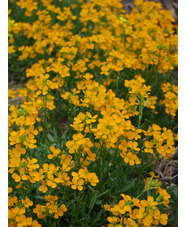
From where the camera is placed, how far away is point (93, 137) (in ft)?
8.76

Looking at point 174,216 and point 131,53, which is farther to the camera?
point 131,53

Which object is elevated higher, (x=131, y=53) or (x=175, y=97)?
(x=131, y=53)

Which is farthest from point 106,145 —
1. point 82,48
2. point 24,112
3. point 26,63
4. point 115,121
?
point 26,63

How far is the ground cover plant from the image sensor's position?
1920mm

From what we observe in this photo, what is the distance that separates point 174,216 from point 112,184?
2.18 ft

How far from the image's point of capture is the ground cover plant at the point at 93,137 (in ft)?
6.30

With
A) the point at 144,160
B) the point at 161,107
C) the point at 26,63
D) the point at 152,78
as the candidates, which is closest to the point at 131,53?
the point at 152,78

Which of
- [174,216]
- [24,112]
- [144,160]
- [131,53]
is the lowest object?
[174,216]

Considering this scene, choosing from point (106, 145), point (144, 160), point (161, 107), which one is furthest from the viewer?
point (161, 107)

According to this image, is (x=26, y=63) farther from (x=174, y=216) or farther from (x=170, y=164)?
(x=174, y=216)

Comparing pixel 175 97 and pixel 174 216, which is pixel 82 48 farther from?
pixel 174 216

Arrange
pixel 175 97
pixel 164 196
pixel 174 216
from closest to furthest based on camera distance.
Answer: pixel 164 196, pixel 174 216, pixel 175 97

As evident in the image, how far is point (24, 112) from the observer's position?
86.2 inches

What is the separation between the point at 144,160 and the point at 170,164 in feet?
1.44
